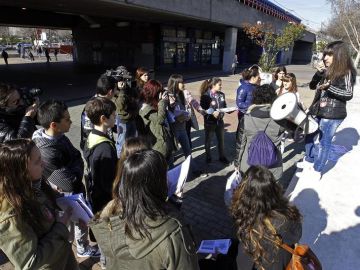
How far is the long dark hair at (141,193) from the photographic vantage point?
4.97 feet

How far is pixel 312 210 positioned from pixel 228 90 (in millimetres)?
11091

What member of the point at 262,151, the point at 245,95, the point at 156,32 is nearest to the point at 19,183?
the point at 262,151

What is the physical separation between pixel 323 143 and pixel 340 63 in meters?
1.27

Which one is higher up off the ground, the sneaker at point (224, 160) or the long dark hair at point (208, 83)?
the long dark hair at point (208, 83)

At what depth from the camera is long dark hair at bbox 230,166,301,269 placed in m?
1.88

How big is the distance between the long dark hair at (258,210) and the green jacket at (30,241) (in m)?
1.21

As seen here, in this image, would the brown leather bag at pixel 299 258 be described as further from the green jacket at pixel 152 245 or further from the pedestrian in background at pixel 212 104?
the pedestrian in background at pixel 212 104

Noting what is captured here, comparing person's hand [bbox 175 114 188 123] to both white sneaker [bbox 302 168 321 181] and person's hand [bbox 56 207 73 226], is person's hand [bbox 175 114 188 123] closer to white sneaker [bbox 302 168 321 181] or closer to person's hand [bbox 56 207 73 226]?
white sneaker [bbox 302 168 321 181]

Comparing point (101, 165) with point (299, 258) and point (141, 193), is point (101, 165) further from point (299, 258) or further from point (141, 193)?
point (299, 258)

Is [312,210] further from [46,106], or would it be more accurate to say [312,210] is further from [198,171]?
[46,106]

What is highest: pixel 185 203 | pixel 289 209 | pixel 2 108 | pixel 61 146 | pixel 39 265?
pixel 2 108

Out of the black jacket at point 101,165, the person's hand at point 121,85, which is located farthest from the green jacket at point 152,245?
the person's hand at point 121,85

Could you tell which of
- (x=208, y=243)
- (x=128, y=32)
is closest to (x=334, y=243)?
(x=208, y=243)

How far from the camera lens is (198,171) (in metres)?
5.13
